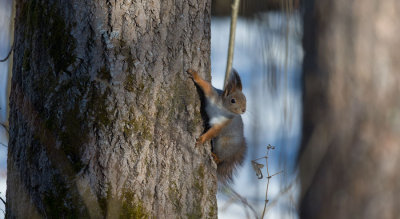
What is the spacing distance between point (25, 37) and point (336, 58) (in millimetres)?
1476

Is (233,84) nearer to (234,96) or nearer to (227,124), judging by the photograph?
(234,96)

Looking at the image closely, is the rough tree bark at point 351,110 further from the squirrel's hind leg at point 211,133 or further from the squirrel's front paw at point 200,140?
the squirrel's front paw at point 200,140

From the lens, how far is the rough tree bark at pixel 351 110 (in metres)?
1.93

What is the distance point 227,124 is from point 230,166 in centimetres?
24

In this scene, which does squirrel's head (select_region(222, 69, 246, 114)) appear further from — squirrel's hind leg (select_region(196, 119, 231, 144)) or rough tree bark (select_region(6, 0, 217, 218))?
rough tree bark (select_region(6, 0, 217, 218))

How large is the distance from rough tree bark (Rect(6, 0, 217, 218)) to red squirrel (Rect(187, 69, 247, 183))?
9.9 inches

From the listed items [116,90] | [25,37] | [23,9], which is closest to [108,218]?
[116,90]

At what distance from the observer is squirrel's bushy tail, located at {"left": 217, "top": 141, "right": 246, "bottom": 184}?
195 cm

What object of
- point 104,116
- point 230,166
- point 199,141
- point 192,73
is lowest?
point 230,166

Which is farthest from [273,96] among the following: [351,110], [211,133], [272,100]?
[351,110]

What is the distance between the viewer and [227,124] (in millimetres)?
1906

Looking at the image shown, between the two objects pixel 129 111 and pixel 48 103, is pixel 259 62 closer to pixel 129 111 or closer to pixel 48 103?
pixel 129 111

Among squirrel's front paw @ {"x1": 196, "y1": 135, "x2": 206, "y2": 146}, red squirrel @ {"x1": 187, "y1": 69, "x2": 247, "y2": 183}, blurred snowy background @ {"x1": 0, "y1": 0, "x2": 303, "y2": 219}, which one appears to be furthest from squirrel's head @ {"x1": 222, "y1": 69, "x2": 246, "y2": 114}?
squirrel's front paw @ {"x1": 196, "y1": 135, "x2": 206, "y2": 146}

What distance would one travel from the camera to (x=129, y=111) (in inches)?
55.6
